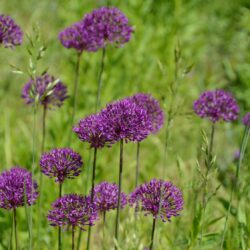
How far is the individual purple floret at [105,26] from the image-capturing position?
2.92m

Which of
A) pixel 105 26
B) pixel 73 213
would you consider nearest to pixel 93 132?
pixel 73 213

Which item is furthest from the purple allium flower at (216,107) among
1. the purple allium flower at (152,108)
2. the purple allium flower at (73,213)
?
the purple allium flower at (73,213)

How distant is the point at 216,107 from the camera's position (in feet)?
9.82

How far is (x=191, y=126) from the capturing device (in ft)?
19.1

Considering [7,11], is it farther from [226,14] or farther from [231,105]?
[231,105]

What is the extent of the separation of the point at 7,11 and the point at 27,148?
11.2ft

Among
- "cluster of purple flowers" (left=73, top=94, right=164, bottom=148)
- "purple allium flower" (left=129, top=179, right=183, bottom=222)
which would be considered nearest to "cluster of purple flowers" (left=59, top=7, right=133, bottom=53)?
"cluster of purple flowers" (left=73, top=94, right=164, bottom=148)

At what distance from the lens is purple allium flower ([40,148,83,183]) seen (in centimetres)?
216

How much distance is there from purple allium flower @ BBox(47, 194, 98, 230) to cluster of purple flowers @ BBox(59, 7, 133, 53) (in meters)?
1.06

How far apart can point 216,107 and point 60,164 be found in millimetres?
1116

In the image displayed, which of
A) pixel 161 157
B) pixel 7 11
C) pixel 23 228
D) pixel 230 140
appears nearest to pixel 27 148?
pixel 23 228

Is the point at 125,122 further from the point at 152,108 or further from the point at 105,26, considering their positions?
the point at 105,26

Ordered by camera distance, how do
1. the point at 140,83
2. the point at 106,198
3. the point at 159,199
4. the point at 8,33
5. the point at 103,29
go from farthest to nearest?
1. the point at 140,83
2. the point at 103,29
3. the point at 8,33
4. the point at 106,198
5. the point at 159,199

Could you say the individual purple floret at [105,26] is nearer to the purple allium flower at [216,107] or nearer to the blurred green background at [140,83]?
the purple allium flower at [216,107]
